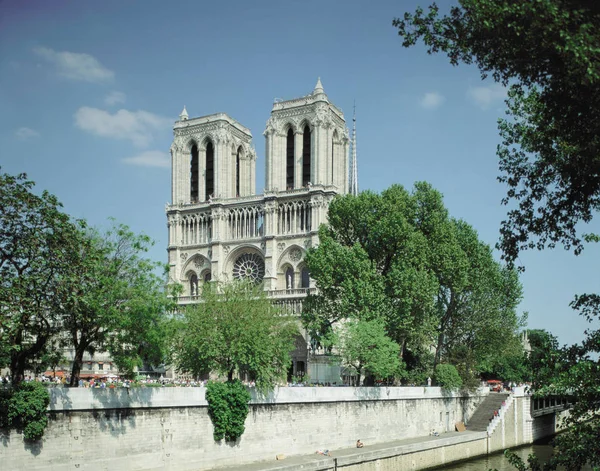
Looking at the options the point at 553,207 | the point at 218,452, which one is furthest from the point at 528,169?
the point at 218,452

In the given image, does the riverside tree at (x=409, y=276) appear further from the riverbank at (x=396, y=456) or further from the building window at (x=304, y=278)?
the building window at (x=304, y=278)

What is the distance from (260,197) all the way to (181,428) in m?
45.7

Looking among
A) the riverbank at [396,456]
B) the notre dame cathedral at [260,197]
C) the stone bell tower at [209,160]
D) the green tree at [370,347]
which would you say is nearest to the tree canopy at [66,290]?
the riverbank at [396,456]

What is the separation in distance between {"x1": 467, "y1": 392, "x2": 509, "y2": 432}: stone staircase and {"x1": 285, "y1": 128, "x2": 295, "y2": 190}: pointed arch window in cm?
3270

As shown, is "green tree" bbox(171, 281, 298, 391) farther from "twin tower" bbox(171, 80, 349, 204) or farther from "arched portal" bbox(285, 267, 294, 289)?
"twin tower" bbox(171, 80, 349, 204)

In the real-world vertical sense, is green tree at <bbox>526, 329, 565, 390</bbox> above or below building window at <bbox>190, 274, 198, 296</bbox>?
below

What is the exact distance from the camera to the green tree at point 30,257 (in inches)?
865

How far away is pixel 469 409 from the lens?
46531 mm

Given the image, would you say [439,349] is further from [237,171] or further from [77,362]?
[237,171]

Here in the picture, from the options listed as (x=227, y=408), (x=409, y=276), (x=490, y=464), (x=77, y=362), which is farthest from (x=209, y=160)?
(x=77, y=362)

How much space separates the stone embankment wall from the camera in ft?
77.1

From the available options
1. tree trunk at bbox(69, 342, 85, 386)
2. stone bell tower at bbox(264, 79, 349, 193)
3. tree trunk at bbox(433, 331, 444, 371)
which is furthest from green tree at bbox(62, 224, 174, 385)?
stone bell tower at bbox(264, 79, 349, 193)

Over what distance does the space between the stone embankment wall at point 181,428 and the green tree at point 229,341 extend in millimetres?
1517

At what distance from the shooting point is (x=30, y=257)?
22.8m
